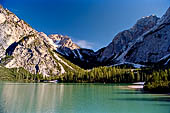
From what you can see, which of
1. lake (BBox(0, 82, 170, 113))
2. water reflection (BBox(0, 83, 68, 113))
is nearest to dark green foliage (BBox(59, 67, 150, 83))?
lake (BBox(0, 82, 170, 113))

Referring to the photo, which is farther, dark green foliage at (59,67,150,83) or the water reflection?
dark green foliage at (59,67,150,83)

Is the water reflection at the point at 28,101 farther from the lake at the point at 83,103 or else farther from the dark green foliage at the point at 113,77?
the dark green foliage at the point at 113,77

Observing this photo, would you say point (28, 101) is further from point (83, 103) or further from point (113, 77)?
point (113, 77)

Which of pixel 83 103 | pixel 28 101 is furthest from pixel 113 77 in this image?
pixel 28 101

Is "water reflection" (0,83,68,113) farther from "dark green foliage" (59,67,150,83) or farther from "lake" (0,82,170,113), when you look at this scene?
"dark green foliage" (59,67,150,83)

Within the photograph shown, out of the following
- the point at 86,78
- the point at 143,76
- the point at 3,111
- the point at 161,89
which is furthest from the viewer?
the point at 86,78

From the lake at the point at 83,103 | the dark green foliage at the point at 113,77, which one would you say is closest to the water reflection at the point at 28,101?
the lake at the point at 83,103

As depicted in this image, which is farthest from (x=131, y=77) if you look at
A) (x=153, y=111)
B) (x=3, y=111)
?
(x=3, y=111)

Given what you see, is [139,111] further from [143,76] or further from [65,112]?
[143,76]

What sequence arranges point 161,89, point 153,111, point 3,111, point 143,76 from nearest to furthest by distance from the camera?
point 3,111, point 153,111, point 161,89, point 143,76

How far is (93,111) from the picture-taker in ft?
79.0

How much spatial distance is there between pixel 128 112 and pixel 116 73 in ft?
384

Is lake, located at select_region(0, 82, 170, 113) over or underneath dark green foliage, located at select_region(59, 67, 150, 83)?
underneath

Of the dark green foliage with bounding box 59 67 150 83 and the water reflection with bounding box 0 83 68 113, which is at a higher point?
the dark green foliage with bounding box 59 67 150 83
